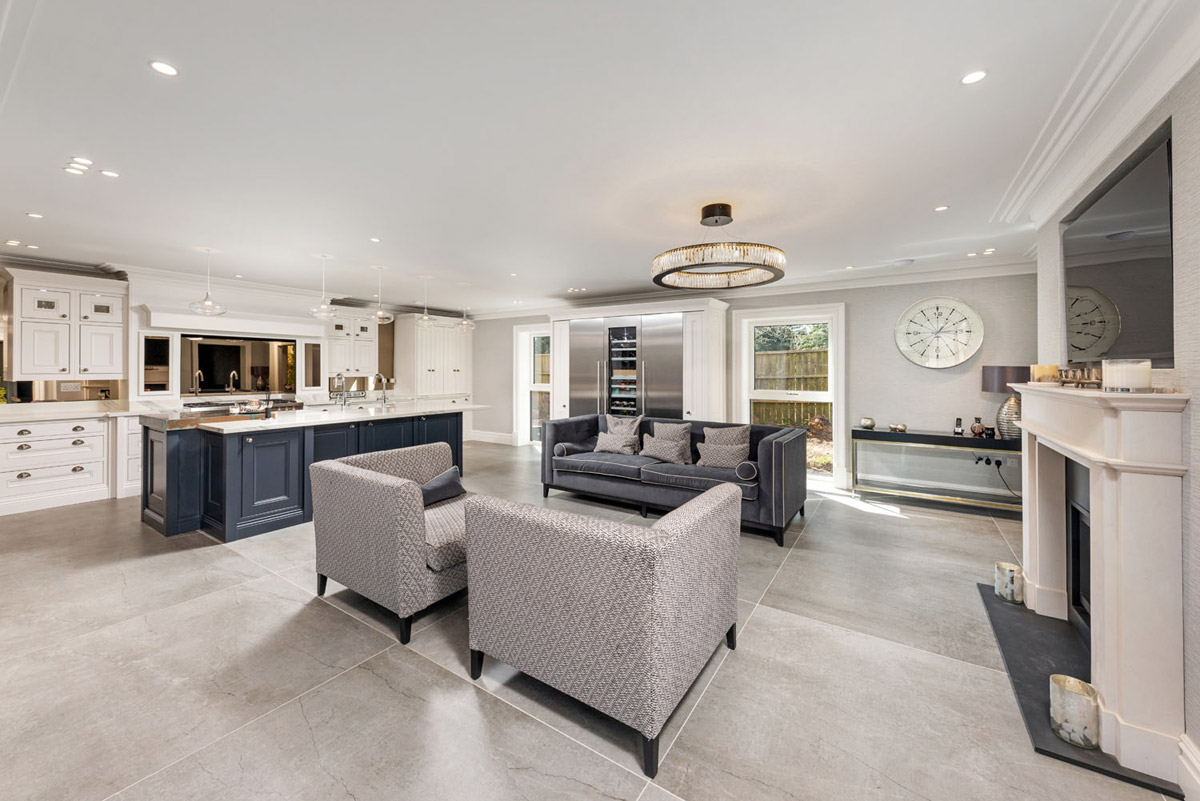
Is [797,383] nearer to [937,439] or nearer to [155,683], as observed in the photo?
[937,439]

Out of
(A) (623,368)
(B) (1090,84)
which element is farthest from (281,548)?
(B) (1090,84)

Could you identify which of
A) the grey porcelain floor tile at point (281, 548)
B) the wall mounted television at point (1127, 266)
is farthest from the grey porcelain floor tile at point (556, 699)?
the wall mounted television at point (1127, 266)

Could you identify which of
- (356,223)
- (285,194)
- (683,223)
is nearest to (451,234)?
(356,223)

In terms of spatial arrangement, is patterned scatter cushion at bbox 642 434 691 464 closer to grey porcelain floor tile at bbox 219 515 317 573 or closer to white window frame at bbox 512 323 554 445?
grey porcelain floor tile at bbox 219 515 317 573

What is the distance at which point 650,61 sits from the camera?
180cm

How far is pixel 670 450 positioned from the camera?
486 centimetres

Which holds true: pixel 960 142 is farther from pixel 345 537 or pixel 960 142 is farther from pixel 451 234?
pixel 345 537

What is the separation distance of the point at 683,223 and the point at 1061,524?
9.94ft

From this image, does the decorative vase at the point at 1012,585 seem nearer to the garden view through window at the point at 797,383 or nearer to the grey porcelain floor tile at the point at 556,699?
the grey porcelain floor tile at the point at 556,699

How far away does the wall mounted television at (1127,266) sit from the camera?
172 centimetres

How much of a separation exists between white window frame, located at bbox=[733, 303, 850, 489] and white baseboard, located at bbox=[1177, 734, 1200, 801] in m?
4.22

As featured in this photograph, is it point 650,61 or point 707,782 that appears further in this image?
point 650,61

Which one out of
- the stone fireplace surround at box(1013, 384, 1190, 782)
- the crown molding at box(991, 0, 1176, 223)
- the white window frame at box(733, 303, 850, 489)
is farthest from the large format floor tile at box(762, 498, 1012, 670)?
the crown molding at box(991, 0, 1176, 223)

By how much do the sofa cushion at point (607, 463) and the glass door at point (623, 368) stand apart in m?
1.64
